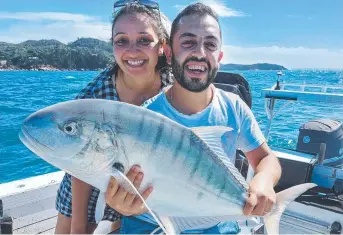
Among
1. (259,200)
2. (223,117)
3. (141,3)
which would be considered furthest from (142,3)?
(259,200)

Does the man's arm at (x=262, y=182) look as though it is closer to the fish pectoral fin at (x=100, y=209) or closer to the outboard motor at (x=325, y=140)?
the fish pectoral fin at (x=100, y=209)

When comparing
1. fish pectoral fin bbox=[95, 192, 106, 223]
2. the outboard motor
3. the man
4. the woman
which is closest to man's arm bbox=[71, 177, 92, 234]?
the woman

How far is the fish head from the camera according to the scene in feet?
5.29

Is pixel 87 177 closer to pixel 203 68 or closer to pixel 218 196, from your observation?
pixel 218 196

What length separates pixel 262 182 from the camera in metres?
2.10

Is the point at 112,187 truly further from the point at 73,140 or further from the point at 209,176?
the point at 209,176

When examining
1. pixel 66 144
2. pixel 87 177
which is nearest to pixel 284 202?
pixel 87 177

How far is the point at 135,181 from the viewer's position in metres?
1.67

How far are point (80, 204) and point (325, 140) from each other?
4492 millimetres

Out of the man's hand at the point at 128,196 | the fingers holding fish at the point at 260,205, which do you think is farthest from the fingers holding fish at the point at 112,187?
the fingers holding fish at the point at 260,205

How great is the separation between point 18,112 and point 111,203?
17.6m

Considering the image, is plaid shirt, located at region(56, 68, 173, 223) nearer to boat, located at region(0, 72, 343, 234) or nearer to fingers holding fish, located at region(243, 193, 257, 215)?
boat, located at region(0, 72, 343, 234)

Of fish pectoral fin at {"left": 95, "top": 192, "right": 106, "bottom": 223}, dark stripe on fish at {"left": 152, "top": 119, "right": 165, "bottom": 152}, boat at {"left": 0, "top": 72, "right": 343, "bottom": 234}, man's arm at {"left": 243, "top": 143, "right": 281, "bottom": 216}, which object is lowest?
boat at {"left": 0, "top": 72, "right": 343, "bottom": 234}

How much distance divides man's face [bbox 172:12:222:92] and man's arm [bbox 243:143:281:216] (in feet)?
2.14
